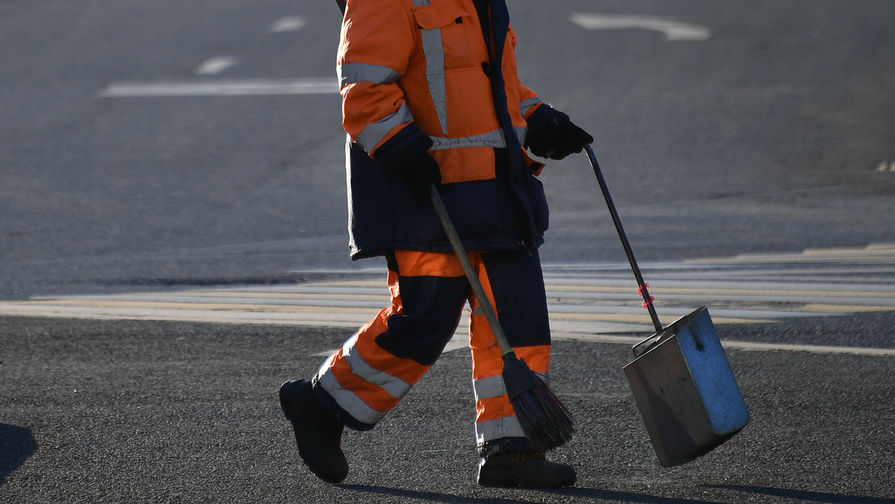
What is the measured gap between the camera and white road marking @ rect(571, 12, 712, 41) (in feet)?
57.4

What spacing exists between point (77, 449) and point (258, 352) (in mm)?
1553

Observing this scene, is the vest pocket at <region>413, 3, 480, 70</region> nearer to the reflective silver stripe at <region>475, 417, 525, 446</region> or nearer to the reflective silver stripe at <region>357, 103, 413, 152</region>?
the reflective silver stripe at <region>357, 103, 413, 152</region>

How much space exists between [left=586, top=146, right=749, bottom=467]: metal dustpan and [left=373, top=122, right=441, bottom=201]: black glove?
0.84m

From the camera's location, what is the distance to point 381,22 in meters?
3.79

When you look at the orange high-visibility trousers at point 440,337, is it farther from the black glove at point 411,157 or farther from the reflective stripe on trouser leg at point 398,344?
the black glove at point 411,157

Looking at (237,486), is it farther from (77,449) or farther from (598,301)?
(598,301)

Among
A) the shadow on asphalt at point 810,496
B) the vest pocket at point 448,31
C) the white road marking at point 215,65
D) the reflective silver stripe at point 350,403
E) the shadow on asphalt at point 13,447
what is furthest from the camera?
the white road marking at point 215,65

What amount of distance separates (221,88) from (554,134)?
11.9m

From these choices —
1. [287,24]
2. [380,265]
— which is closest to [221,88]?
[287,24]

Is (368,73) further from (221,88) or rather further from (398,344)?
(221,88)

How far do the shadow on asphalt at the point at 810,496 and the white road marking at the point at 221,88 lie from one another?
11786 mm

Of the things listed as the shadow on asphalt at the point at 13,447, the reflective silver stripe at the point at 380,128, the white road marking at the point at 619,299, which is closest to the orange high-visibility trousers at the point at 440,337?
the reflective silver stripe at the point at 380,128

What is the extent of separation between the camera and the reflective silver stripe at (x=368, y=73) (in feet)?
12.4

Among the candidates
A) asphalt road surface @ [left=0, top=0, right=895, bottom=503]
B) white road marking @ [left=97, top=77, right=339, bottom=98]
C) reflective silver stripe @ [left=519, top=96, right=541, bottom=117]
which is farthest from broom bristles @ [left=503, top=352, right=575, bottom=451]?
white road marking @ [left=97, top=77, right=339, bottom=98]
